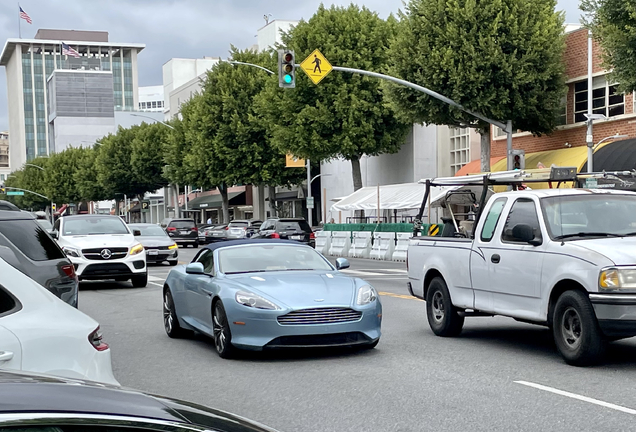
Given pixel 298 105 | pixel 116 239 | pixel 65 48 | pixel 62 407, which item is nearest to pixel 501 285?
pixel 62 407

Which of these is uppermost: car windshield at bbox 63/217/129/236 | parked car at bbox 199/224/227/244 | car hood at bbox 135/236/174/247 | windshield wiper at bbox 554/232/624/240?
windshield wiper at bbox 554/232/624/240

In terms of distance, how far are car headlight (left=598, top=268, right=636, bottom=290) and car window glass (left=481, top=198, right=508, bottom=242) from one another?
1982mm

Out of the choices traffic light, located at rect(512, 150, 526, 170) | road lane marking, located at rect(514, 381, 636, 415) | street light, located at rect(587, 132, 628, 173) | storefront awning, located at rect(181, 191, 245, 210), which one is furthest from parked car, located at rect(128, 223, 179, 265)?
storefront awning, located at rect(181, 191, 245, 210)

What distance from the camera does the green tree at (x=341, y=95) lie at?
45.5 meters

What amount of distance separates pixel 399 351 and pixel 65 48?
188 metres

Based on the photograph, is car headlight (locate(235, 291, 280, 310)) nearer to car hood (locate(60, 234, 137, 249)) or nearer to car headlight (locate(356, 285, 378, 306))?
car headlight (locate(356, 285, 378, 306))

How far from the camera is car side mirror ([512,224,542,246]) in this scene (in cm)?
945

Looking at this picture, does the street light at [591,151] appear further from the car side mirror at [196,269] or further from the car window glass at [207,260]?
the car side mirror at [196,269]

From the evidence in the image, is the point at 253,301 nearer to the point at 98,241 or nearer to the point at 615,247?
the point at 615,247

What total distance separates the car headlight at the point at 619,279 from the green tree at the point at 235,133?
50.0 meters

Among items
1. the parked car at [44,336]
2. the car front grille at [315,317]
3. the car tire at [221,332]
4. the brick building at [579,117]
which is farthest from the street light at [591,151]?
the parked car at [44,336]

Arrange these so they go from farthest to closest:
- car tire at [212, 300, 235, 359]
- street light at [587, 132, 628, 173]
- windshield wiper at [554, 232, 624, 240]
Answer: street light at [587, 132, 628, 173] → car tire at [212, 300, 235, 359] → windshield wiper at [554, 232, 624, 240]

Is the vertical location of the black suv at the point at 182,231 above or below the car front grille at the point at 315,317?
below

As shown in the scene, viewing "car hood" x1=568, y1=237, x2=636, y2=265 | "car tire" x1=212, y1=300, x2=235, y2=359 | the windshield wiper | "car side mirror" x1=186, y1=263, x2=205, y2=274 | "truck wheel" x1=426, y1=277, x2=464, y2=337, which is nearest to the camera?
"car hood" x1=568, y1=237, x2=636, y2=265
